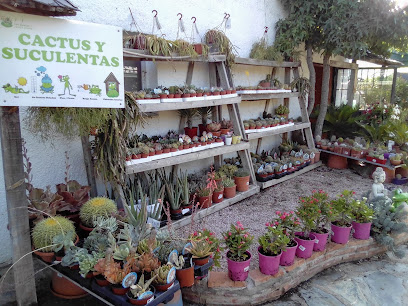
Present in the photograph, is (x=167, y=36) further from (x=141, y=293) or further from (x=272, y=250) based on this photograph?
(x=141, y=293)

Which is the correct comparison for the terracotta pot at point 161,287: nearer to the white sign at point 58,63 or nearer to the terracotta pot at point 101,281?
the terracotta pot at point 101,281

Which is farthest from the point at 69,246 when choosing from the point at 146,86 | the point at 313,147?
the point at 313,147

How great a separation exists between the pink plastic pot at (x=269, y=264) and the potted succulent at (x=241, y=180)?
7.22 feet

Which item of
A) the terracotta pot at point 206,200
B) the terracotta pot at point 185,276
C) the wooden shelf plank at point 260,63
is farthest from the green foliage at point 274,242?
the wooden shelf plank at point 260,63

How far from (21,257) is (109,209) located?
77 centimetres

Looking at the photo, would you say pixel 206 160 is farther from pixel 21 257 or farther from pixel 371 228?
pixel 21 257

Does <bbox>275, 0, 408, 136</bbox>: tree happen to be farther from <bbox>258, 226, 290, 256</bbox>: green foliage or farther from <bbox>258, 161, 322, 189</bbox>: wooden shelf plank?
<bbox>258, 226, 290, 256</bbox>: green foliage

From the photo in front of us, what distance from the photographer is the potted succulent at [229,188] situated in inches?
186

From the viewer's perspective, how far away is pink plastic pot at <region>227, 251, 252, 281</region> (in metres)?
2.69

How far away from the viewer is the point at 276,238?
9.35ft

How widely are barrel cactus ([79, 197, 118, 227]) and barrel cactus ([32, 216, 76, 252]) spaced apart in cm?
23

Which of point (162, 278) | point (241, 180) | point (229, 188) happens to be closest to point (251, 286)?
point (162, 278)

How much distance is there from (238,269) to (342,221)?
56.1 inches

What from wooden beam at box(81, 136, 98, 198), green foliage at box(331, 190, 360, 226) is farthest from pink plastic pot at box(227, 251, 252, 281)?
wooden beam at box(81, 136, 98, 198)
